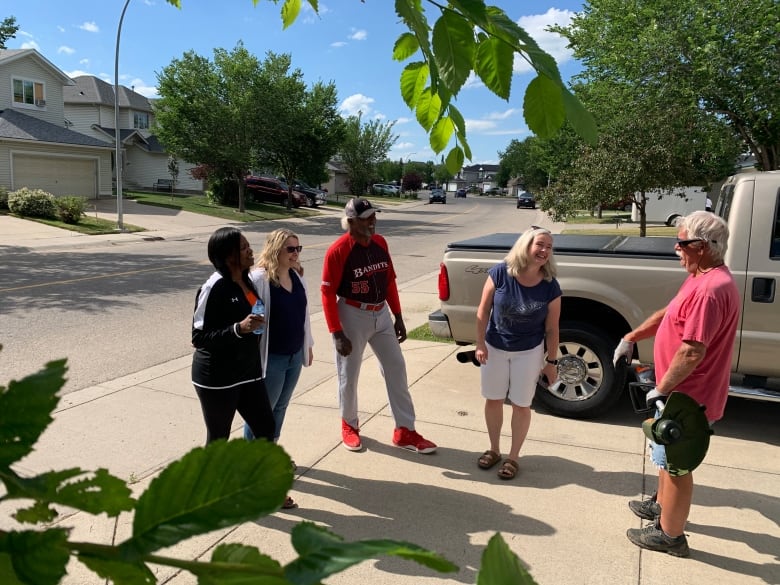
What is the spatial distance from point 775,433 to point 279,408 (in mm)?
3883

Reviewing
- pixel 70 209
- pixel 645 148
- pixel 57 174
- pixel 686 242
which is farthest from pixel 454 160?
pixel 57 174

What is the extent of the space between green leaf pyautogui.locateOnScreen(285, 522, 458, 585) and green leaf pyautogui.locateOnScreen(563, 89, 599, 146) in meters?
0.96

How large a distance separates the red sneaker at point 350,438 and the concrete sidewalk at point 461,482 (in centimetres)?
6

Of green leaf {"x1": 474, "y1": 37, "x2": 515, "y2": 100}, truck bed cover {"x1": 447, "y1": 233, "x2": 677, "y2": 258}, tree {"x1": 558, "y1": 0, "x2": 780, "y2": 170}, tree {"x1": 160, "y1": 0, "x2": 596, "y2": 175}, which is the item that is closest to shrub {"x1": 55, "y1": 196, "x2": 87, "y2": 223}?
tree {"x1": 558, "y1": 0, "x2": 780, "y2": 170}

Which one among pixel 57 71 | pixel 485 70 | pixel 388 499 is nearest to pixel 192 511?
pixel 485 70

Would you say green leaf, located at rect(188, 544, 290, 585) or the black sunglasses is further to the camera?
the black sunglasses

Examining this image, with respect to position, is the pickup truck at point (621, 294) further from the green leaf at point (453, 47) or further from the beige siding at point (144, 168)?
the beige siding at point (144, 168)

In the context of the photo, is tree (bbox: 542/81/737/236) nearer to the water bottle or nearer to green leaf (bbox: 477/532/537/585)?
the water bottle

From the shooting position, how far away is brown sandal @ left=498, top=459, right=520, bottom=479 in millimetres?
4199

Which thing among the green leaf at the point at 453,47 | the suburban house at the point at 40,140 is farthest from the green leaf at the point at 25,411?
the suburban house at the point at 40,140

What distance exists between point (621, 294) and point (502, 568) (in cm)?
477

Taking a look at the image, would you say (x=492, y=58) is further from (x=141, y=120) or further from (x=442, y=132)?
(x=141, y=120)

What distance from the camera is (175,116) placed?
30250mm

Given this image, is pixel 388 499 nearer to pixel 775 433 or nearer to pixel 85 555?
pixel 775 433
